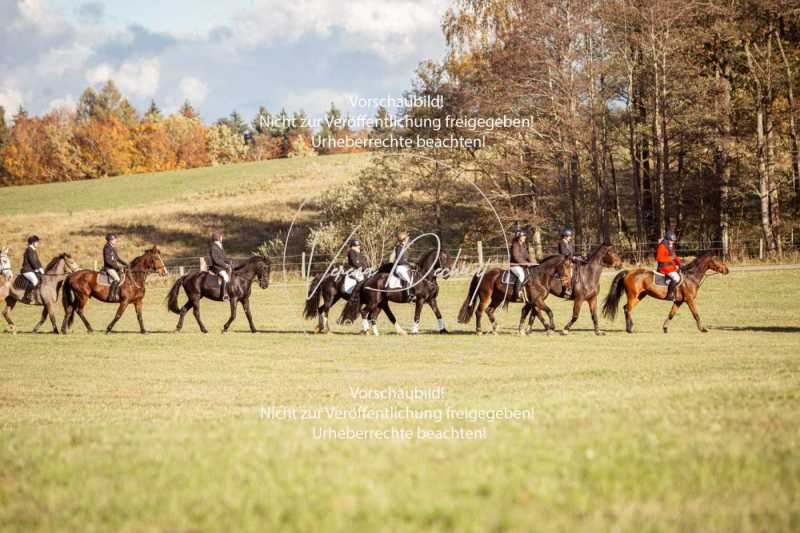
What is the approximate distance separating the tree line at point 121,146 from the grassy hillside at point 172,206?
6.90 m

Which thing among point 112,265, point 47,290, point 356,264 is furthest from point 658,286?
point 47,290

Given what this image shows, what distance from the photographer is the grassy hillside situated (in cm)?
5784

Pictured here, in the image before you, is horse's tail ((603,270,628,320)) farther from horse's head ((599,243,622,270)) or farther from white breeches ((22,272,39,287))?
white breeches ((22,272,39,287))

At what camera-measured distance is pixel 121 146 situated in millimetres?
94750

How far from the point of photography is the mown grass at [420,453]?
15.9 feet

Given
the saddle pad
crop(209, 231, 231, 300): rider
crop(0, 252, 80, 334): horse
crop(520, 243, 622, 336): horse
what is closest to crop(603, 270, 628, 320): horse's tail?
crop(520, 243, 622, 336): horse

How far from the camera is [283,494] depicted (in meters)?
5.22

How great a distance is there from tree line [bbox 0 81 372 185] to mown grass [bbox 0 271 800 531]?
75.0m

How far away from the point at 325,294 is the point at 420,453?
51.7ft

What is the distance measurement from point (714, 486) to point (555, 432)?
1771mm

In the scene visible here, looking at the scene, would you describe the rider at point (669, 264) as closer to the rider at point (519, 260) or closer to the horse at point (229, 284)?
the rider at point (519, 260)

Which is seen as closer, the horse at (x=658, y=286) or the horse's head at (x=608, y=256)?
the horse at (x=658, y=286)


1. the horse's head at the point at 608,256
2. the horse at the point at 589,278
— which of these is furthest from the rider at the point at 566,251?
the horse's head at the point at 608,256

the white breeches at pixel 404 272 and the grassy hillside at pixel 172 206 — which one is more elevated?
the grassy hillside at pixel 172 206
